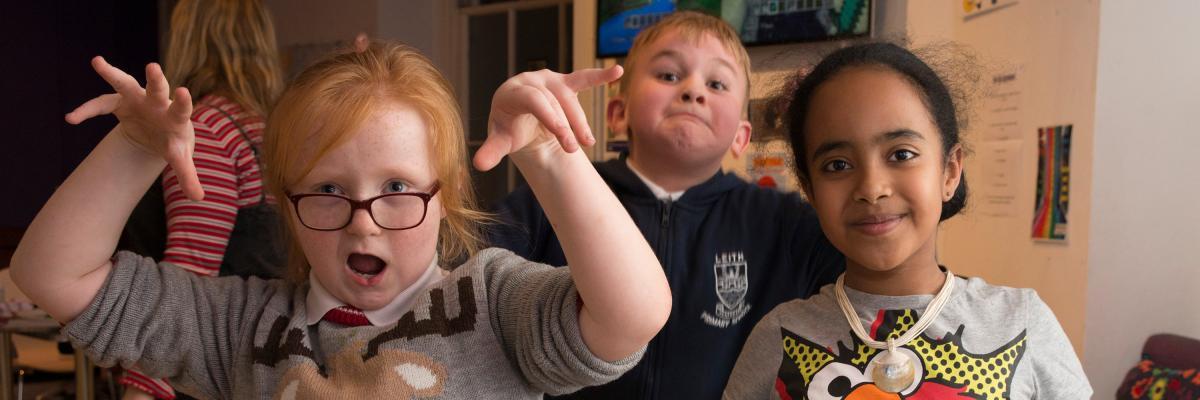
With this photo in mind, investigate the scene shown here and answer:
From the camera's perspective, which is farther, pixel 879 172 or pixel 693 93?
pixel 693 93

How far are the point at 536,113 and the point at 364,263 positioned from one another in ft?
1.28

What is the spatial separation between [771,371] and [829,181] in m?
0.26

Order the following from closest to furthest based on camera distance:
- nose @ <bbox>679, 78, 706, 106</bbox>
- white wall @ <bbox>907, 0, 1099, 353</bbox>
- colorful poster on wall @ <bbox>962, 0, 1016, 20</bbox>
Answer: nose @ <bbox>679, 78, 706, 106</bbox>
white wall @ <bbox>907, 0, 1099, 353</bbox>
colorful poster on wall @ <bbox>962, 0, 1016, 20</bbox>

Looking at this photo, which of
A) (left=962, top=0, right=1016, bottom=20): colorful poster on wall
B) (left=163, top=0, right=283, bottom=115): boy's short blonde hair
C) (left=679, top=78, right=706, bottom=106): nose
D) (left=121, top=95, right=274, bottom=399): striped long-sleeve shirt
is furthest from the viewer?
(left=962, top=0, right=1016, bottom=20): colorful poster on wall

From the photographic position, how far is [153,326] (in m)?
1.21

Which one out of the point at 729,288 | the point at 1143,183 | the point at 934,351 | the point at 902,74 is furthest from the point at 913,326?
the point at 1143,183

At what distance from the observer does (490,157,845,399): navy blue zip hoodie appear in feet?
5.37

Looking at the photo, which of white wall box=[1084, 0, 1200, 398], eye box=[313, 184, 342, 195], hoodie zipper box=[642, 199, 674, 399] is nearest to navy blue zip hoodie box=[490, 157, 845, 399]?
hoodie zipper box=[642, 199, 674, 399]

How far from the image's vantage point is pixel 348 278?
1188mm

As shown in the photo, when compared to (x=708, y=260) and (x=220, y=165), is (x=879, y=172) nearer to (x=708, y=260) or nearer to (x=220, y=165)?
(x=708, y=260)

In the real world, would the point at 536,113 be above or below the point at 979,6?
below

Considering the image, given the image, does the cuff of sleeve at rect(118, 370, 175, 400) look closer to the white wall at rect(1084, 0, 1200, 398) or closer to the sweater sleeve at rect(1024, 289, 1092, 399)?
the sweater sleeve at rect(1024, 289, 1092, 399)

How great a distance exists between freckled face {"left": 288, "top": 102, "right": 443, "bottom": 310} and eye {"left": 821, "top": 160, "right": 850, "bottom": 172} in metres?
0.51

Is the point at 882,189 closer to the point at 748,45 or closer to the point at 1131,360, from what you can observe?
the point at 1131,360
